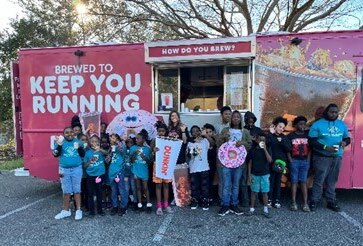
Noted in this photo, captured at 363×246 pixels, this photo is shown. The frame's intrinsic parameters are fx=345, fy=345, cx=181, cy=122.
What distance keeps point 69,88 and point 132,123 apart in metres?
1.37

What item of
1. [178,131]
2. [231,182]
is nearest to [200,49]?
[178,131]

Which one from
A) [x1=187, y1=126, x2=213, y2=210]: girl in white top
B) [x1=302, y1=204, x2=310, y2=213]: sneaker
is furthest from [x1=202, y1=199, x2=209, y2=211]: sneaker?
[x1=302, y1=204, x2=310, y2=213]: sneaker

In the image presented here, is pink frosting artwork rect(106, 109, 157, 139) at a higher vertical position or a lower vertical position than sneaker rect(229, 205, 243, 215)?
higher

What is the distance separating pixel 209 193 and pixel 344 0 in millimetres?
12648

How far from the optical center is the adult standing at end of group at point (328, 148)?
5.27 m

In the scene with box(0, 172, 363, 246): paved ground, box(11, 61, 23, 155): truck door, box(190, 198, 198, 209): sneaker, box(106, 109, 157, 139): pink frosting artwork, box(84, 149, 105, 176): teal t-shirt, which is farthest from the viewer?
box(11, 61, 23, 155): truck door

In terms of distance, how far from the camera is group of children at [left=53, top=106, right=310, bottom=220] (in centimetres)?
528

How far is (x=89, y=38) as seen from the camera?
51.5ft

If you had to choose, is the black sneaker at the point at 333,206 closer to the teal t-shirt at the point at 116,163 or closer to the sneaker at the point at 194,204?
the sneaker at the point at 194,204

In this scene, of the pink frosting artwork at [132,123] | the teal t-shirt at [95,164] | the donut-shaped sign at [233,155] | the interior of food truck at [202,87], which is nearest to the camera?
the donut-shaped sign at [233,155]

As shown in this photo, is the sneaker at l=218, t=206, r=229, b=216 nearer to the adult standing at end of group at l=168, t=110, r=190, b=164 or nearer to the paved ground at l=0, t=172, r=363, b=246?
the paved ground at l=0, t=172, r=363, b=246

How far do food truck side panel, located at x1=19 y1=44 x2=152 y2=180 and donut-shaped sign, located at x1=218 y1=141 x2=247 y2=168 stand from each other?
1.62m

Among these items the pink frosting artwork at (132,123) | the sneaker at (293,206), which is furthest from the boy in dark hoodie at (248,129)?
the pink frosting artwork at (132,123)

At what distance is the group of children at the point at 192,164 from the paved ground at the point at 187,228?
0.24 m
